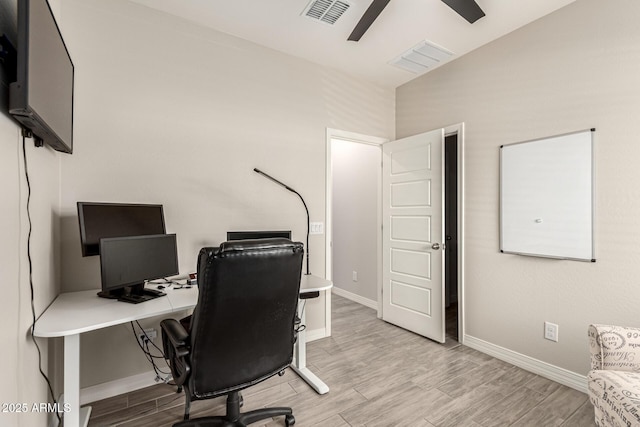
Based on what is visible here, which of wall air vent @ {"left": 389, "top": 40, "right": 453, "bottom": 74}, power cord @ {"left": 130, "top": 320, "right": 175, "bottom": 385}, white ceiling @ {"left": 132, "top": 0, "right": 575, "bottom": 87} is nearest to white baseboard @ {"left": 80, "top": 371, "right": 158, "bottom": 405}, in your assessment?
power cord @ {"left": 130, "top": 320, "right": 175, "bottom": 385}

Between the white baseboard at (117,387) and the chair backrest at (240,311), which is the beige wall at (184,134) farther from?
the chair backrest at (240,311)

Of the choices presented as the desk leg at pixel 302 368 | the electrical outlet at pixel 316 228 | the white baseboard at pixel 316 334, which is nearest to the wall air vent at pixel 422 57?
the electrical outlet at pixel 316 228

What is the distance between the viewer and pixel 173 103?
231 centimetres

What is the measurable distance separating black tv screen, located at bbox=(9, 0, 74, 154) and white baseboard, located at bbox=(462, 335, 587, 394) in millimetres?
3468

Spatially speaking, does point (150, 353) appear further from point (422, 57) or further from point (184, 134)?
point (422, 57)

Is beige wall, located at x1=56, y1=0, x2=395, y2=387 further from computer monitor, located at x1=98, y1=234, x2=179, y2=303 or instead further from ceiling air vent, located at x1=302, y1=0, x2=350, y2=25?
ceiling air vent, located at x1=302, y1=0, x2=350, y2=25

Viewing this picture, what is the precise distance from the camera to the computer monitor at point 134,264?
165 centimetres

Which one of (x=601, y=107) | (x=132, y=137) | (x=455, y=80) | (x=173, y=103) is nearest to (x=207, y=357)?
(x=132, y=137)

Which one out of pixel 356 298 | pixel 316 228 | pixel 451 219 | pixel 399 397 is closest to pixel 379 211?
pixel 316 228

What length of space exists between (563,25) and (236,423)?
3.54m

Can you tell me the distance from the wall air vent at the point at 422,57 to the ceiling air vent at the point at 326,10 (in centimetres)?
89

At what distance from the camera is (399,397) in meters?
2.04

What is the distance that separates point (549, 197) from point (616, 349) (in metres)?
1.16

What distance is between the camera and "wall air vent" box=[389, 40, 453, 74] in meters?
2.75
